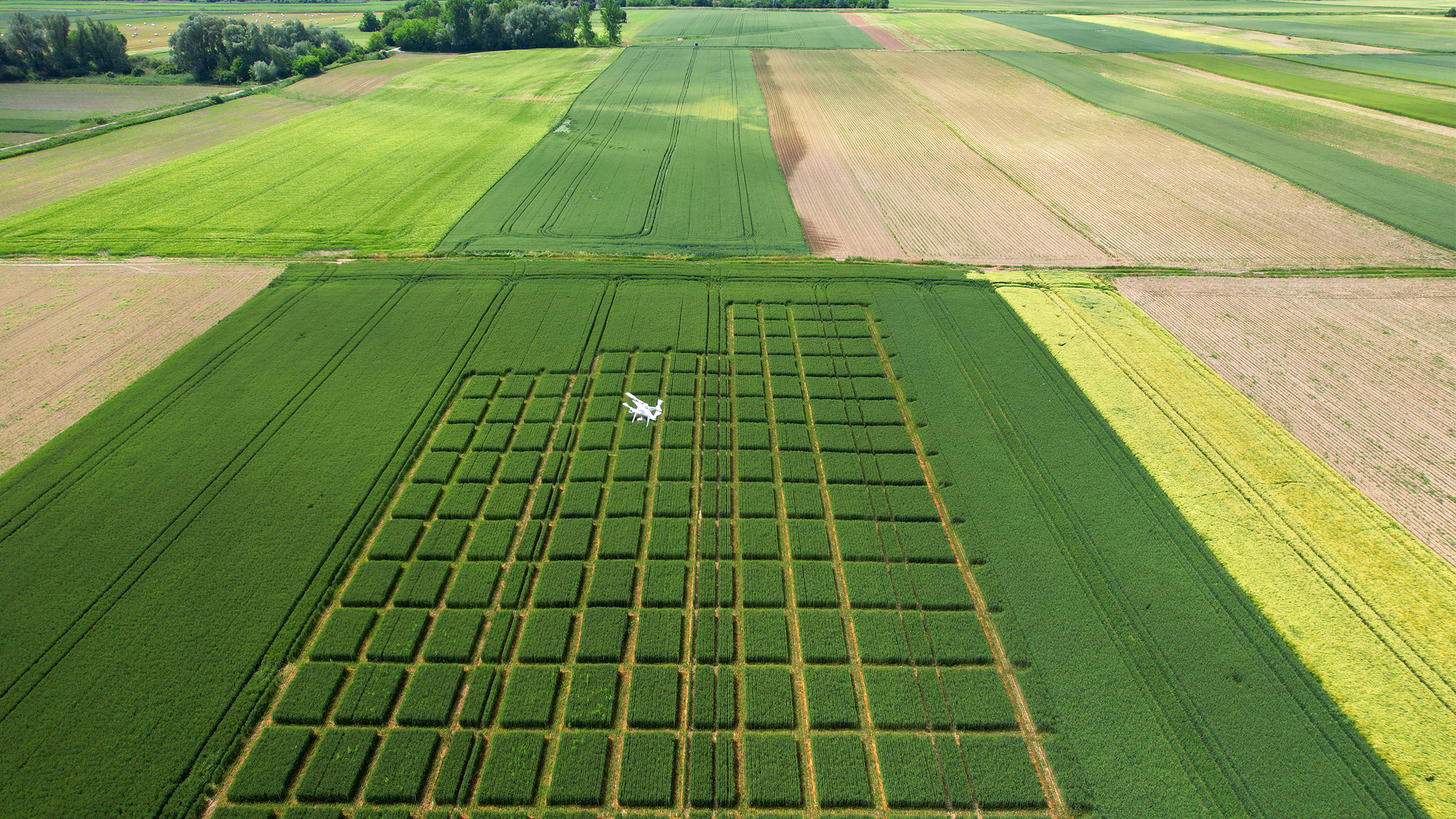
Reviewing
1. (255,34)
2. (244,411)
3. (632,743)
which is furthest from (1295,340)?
(255,34)

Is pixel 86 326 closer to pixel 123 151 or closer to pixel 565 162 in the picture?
pixel 565 162

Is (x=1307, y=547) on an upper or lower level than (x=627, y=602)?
upper

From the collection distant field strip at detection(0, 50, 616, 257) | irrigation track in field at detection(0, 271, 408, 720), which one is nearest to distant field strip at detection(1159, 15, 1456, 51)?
distant field strip at detection(0, 50, 616, 257)

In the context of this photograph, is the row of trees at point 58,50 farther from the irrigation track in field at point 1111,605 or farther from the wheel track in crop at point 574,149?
the irrigation track in field at point 1111,605

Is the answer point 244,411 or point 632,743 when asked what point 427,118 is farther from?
point 632,743

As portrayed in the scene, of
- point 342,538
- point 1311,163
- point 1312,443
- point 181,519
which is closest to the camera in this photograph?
point 342,538

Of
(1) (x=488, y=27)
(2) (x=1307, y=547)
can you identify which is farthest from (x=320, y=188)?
(1) (x=488, y=27)

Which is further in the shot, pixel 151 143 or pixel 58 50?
pixel 58 50
